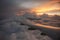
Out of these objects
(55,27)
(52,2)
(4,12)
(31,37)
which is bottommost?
(31,37)

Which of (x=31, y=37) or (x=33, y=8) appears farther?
(x=33, y=8)

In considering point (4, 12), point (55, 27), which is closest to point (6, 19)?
point (4, 12)

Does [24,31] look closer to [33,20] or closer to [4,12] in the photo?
[33,20]

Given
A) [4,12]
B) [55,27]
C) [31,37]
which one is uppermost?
[4,12]

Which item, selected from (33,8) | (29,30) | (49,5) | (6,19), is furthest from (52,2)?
(6,19)

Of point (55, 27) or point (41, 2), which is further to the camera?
point (41, 2)

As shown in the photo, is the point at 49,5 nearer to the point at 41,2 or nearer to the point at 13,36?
the point at 41,2

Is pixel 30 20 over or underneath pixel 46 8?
underneath

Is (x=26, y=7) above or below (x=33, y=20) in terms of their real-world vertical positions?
above

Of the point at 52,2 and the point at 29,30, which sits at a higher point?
the point at 52,2
